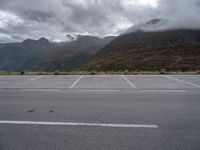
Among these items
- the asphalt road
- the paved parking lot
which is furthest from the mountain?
the asphalt road

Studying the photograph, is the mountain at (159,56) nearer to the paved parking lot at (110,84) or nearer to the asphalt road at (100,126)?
the paved parking lot at (110,84)

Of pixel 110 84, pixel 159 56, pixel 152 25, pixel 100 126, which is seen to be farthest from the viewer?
pixel 152 25

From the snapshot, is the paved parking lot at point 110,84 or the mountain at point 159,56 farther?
the mountain at point 159,56

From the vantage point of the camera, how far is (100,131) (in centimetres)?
393

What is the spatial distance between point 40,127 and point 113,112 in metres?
2.17

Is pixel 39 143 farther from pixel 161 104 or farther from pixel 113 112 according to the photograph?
pixel 161 104

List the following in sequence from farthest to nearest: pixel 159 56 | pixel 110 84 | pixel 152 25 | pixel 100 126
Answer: pixel 152 25 → pixel 159 56 → pixel 110 84 → pixel 100 126

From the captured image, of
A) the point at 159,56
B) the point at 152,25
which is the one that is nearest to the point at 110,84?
the point at 159,56

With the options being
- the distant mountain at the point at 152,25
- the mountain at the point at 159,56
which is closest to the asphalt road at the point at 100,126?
the mountain at the point at 159,56

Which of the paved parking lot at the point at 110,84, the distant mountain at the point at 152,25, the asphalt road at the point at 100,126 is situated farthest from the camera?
the distant mountain at the point at 152,25

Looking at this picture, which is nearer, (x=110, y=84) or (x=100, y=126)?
(x=100, y=126)

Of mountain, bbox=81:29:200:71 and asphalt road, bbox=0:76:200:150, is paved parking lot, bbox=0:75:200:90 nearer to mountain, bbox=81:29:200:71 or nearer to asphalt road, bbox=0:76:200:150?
asphalt road, bbox=0:76:200:150

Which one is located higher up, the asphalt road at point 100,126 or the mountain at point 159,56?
the mountain at point 159,56

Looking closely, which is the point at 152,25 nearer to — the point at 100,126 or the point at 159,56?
the point at 159,56
